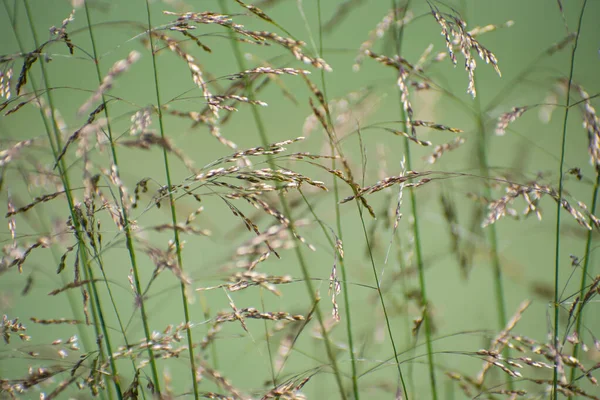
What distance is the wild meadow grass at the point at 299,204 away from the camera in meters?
0.85

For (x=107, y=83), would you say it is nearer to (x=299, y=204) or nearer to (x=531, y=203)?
(x=299, y=204)

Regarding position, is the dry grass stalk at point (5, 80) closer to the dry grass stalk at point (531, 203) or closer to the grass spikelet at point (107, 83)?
the grass spikelet at point (107, 83)

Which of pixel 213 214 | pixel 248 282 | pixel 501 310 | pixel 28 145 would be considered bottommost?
pixel 501 310

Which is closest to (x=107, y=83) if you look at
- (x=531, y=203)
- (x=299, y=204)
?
(x=299, y=204)

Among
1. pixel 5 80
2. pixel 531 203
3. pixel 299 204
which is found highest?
pixel 5 80

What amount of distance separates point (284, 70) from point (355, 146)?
1.88 meters

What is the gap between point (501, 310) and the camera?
121cm

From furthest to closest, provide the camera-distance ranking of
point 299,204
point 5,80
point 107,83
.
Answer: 1. point 299,204
2. point 5,80
3. point 107,83

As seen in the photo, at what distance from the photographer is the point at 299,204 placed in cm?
120

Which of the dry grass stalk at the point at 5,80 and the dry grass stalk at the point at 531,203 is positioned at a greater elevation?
the dry grass stalk at the point at 5,80

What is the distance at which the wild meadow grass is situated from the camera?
85 cm

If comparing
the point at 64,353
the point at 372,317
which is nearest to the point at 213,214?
the point at 372,317

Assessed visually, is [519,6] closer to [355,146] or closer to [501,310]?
[355,146]

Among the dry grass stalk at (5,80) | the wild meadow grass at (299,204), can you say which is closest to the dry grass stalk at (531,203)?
the wild meadow grass at (299,204)
